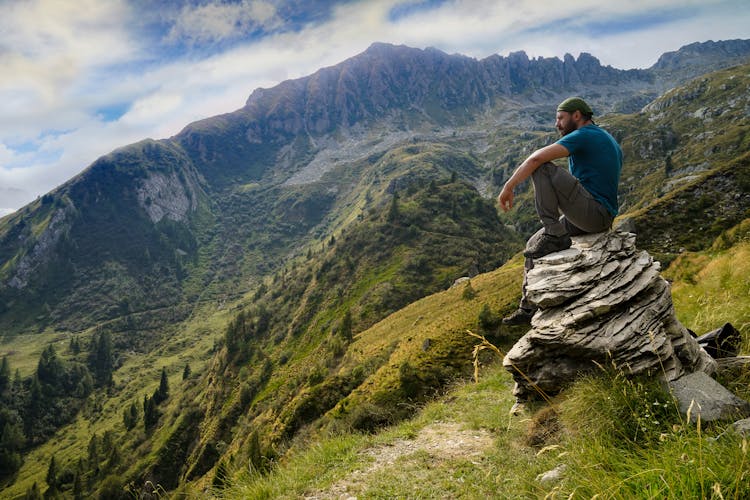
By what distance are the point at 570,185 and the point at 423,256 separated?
369 feet

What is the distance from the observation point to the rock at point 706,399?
15.2 ft

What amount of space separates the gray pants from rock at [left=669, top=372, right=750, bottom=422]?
3.14 m

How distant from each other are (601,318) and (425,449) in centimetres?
477

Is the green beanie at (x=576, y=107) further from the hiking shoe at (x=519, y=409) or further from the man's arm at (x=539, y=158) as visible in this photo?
the hiking shoe at (x=519, y=409)

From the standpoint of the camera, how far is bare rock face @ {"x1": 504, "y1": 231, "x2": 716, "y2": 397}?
6168mm

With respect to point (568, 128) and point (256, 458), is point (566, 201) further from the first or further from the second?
point (256, 458)

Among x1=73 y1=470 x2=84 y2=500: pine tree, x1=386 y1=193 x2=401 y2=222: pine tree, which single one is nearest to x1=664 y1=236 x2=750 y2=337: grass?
x1=386 y1=193 x2=401 y2=222: pine tree

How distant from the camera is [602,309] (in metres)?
6.57

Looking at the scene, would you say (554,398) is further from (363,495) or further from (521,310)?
(363,495)

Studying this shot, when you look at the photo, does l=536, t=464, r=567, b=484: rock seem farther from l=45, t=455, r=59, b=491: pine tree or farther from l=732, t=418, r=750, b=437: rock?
l=45, t=455, r=59, b=491: pine tree

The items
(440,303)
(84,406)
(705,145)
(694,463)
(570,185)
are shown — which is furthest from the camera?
(84,406)

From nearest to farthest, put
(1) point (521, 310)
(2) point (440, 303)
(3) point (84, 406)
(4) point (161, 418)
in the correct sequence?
(1) point (521, 310)
(2) point (440, 303)
(4) point (161, 418)
(3) point (84, 406)

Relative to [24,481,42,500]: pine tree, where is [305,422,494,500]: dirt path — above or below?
above

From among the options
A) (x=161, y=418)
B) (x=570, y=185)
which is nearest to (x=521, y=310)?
(x=570, y=185)
